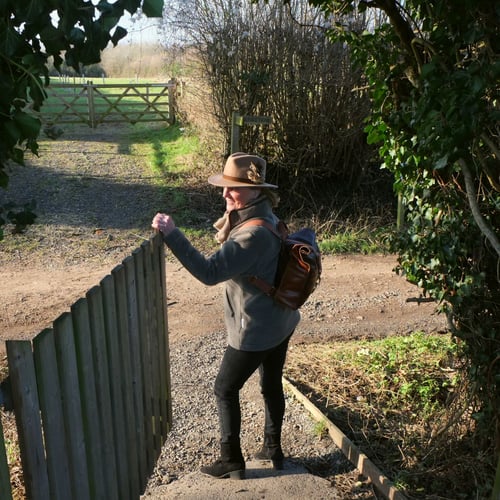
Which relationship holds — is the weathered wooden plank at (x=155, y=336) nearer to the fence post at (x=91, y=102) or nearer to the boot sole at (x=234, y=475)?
the boot sole at (x=234, y=475)

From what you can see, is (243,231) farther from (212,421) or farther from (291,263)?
(212,421)

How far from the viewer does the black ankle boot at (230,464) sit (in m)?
3.66

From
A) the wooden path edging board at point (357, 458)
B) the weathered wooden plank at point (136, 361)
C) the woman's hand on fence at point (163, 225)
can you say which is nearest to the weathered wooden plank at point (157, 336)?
the woman's hand on fence at point (163, 225)

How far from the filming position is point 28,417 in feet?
6.57

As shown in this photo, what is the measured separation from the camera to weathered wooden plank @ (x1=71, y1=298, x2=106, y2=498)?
2336 mm

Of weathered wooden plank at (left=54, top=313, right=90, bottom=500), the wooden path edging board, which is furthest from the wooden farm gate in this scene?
weathered wooden plank at (left=54, top=313, right=90, bottom=500)

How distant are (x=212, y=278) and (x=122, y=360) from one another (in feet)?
2.17

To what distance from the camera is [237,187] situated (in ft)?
11.1

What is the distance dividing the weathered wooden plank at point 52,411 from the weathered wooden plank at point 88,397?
191 mm

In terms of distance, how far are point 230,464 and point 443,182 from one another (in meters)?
2.20

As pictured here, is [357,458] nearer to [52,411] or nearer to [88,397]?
[88,397]

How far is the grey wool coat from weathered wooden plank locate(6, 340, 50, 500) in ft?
4.33

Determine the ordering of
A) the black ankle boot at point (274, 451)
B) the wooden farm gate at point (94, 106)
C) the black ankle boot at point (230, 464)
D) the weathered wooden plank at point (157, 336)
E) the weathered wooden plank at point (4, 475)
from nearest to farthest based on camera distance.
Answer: the weathered wooden plank at point (4, 475)
the weathered wooden plank at point (157, 336)
the black ankle boot at point (230, 464)
the black ankle boot at point (274, 451)
the wooden farm gate at point (94, 106)

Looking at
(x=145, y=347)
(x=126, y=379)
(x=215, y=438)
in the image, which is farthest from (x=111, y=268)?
(x=126, y=379)
